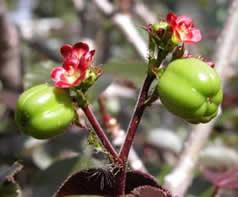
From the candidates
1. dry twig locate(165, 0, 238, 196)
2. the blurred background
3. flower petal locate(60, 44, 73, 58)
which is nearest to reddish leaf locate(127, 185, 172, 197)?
the blurred background

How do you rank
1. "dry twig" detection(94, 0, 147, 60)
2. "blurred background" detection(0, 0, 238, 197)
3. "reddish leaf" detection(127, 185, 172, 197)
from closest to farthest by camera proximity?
1. "reddish leaf" detection(127, 185, 172, 197)
2. "blurred background" detection(0, 0, 238, 197)
3. "dry twig" detection(94, 0, 147, 60)

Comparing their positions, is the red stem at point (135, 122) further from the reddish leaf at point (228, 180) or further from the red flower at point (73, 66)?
the reddish leaf at point (228, 180)

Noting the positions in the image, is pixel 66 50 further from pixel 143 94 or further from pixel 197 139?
pixel 197 139

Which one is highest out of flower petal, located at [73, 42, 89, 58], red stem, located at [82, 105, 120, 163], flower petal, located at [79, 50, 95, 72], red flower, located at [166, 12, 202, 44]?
red flower, located at [166, 12, 202, 44]

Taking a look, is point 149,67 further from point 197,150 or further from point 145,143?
point 145,143

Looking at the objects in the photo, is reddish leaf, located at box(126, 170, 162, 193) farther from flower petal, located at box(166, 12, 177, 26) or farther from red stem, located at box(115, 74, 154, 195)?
flower petal, located at box(166, 12, 177, 26)

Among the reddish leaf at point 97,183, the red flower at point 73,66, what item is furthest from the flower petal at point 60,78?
the reddish leaf at point 97,183
